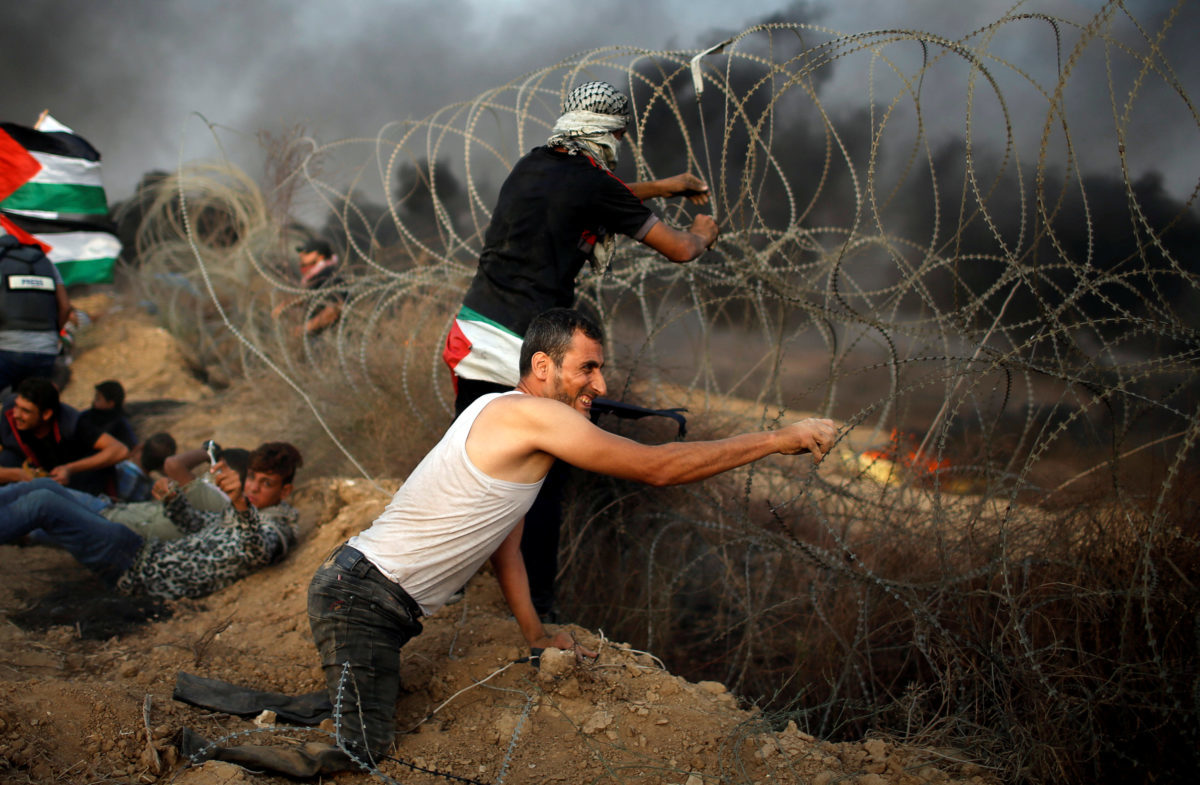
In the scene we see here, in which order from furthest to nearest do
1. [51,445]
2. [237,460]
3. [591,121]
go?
[51,445], [237,460], [591,121]

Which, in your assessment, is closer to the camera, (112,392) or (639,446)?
(639,446)

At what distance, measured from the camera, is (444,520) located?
233cm

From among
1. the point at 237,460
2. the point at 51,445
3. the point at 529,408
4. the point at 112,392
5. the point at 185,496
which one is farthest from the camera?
the point at 112,392

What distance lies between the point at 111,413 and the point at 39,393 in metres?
1.42

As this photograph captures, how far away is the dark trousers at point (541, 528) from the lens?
303cm

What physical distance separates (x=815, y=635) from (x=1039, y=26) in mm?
3151

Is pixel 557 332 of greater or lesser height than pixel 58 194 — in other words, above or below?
above

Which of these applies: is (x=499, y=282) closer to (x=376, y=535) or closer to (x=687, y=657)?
(x=376, y=535)

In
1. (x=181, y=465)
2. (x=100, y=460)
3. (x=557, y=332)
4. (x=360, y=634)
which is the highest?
(x=557, y=332)

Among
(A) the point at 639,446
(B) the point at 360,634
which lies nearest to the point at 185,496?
(B) the point at 360,634

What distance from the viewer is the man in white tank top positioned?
2211 mm

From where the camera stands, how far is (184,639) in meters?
3.30

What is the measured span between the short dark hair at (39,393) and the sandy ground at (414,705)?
113 centimetres

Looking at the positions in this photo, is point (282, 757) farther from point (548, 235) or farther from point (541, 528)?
point (548, 235)
